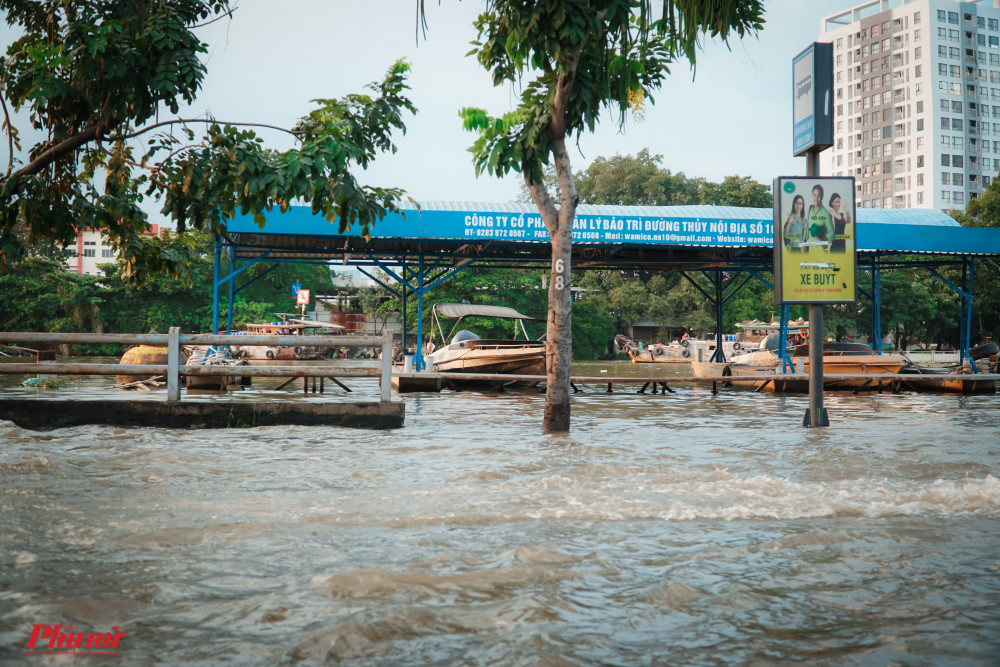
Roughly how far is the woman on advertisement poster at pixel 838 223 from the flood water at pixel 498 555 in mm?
3404

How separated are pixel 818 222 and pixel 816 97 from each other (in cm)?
166

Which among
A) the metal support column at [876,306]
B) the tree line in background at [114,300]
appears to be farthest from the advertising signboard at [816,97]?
the tree line in background at [114,300]

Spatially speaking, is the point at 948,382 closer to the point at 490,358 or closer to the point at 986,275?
the point at 490,358

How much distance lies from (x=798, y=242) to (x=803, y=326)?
1904 cm

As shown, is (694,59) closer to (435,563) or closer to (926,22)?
(435,563)

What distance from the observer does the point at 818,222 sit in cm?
1055

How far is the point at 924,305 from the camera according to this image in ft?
151

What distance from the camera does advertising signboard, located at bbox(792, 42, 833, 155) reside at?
10.3 m


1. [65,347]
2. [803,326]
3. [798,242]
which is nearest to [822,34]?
[803,326]

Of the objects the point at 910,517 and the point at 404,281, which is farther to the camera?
the point at 404,281

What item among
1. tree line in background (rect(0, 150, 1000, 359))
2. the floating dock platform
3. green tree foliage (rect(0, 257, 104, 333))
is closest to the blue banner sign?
the floating dock platform

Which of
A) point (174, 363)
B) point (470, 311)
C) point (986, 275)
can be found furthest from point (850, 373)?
point (986, 275)

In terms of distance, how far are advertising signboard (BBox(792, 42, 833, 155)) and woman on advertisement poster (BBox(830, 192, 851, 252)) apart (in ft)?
2.51

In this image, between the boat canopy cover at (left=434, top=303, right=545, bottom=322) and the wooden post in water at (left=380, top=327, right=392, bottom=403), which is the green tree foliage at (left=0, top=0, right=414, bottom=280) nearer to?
the wooden post in water at (left=380, top=327, right=392, bottom=403)
